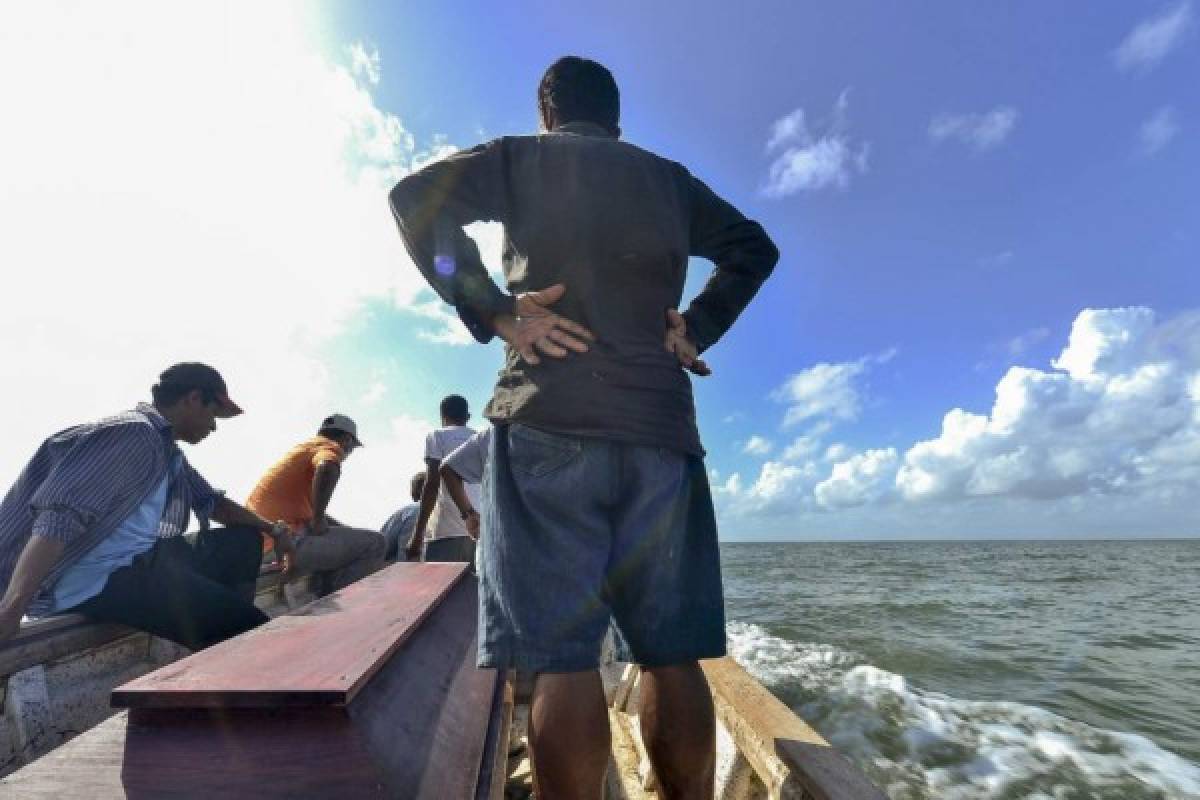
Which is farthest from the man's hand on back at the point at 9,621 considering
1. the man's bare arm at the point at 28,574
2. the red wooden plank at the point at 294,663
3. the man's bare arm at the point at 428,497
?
the man's bare arm at the point at 428,497

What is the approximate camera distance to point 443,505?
581cm

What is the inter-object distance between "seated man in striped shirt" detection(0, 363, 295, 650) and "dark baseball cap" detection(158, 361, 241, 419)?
0.29m

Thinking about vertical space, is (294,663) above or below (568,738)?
Answer: above

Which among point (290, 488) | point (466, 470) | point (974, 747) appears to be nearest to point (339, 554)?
point (290, 488)

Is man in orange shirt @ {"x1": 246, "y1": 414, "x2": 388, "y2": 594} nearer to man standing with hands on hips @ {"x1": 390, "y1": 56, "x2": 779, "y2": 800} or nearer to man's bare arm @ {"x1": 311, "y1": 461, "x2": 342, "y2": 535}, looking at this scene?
man's bare arm @ {"x1": 311, "y1": 461, "x2": 342, "y2": 535}

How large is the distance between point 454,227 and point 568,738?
1.34 m

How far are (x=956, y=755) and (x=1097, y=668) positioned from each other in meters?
5.08

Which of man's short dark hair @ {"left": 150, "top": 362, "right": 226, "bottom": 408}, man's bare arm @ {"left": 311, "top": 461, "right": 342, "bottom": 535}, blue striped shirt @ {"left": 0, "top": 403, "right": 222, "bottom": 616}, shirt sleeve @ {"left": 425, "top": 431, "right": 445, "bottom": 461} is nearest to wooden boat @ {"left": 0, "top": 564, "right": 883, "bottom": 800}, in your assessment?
blue striped shirt @ {"left": 0, "top": 403, "right": 222, "bottom": 616}

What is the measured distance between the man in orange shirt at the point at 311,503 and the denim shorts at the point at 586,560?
4.62 m

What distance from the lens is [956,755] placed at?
15.1 feet

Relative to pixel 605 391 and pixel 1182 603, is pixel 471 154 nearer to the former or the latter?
pixel 605 391

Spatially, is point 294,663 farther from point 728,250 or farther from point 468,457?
point 468,457

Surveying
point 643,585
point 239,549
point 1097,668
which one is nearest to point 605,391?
point 643,585

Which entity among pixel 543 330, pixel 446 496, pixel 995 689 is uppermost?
pixel 543 330
